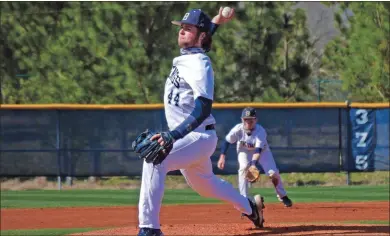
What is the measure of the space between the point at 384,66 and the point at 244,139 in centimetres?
965

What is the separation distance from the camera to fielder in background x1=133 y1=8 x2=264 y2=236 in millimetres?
6746

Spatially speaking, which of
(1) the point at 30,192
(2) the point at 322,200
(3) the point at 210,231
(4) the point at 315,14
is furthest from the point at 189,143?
(4) the point at 315,14

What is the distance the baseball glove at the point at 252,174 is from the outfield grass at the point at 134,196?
3.58 m

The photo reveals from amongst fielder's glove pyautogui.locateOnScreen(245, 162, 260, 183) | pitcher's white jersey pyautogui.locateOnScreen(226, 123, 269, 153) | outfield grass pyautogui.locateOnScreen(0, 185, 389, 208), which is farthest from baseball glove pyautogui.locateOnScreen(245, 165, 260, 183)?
outfield grass pyautogui.locateOnScreen(0, 185, 389, 208)

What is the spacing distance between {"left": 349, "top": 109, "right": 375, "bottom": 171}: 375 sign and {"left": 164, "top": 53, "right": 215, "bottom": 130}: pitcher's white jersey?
12.7 metres

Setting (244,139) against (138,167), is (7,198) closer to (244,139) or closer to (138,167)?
(138,167)

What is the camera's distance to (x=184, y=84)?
23.1ft

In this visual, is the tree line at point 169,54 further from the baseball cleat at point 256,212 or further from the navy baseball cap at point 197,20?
the navy baseball cap at point 197,20

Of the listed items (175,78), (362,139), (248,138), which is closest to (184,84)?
(175,78)

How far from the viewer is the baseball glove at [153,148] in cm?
664

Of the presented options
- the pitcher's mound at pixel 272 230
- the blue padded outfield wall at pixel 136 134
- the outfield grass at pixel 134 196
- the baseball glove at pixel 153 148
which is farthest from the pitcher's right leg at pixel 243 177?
the blue padded outfield wall at pixel 136 134

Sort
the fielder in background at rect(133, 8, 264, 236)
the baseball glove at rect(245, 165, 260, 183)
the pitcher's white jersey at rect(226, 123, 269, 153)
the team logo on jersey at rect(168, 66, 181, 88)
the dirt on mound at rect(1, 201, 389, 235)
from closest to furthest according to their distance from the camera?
the fielder in background at rect(133, 8, 264, 236)
the team logo on jersey at rect(168, 66, 181, 88)
the dirt on mound at rect(1, 201, 389, 235)
the baseball glove at rect(245, 165, 260, 183)
the pitcher's white jersey at rect(226, 123, 269, 153)

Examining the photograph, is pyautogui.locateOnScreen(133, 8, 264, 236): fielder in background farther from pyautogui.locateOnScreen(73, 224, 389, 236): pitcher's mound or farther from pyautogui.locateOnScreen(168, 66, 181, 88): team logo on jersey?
pyautogui.locateOnScreen(73, 224, 389, 236): pitcher's mound

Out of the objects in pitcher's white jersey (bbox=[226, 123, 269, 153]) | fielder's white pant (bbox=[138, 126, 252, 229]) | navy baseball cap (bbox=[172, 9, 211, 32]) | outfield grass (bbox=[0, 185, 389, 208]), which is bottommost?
outfield grass (bbox=[0, 185, 389, 208])
